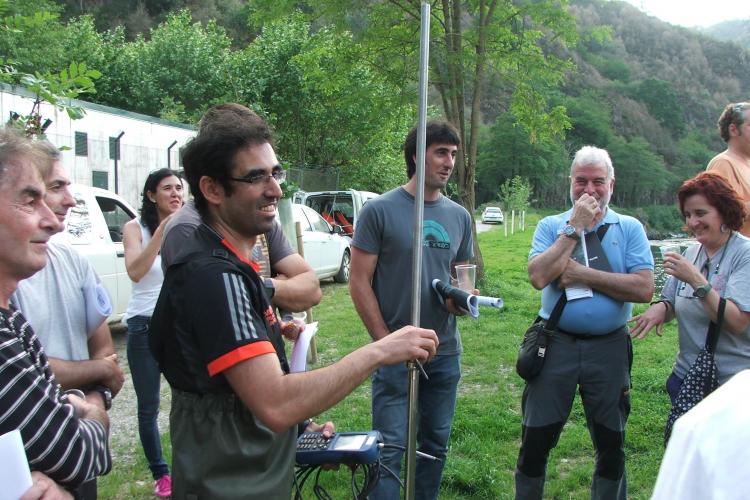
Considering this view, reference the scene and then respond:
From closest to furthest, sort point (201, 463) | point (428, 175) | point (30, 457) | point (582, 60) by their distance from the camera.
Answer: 1. point (30, 457)
2. point (201, 463)
3. point (428, 175)
4. point (582, 60)

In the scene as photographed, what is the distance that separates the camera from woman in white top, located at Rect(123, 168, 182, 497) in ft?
12.6

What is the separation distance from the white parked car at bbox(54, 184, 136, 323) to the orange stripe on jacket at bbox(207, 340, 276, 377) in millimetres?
5740

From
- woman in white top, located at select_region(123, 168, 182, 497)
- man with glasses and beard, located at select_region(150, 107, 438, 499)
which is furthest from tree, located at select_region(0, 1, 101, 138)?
man with glasses and beard, located at select_region(150, 107, 438, 499)

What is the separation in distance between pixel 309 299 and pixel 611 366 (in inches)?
64.5

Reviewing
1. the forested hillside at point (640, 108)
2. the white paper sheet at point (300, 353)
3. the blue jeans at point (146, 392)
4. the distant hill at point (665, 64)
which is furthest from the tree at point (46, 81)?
the distant hill at point (665, 64)

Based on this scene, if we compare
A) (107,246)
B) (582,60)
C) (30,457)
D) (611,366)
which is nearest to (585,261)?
(611,366)

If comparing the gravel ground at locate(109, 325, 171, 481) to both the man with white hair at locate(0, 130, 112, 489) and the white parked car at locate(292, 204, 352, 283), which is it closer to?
the man with white hair at locate(0, 130, 112, 489)

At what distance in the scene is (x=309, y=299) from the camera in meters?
2.60

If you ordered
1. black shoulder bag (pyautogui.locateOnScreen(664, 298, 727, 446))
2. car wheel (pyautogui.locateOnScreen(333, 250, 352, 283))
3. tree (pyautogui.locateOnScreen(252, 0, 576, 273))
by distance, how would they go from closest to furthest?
1. black shoulder bag (pyautogui.locateOnScreen(664, 298, 727, 446))
2. tree (pyautogui.locateOnScreen(252, 0, 576, 273))
3. car wheel (pyautogui.locateOnScreen(333, 250, 352, 283))

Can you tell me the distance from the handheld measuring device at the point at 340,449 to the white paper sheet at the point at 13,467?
857 millimetres

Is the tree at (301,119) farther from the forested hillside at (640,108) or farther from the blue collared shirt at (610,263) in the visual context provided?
the forested hillside at (640,108)

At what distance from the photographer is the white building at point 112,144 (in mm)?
12312

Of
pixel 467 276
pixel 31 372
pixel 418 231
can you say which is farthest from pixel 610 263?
pixel 31 372

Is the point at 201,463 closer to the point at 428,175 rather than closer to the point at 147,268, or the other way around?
the point at 428,175
